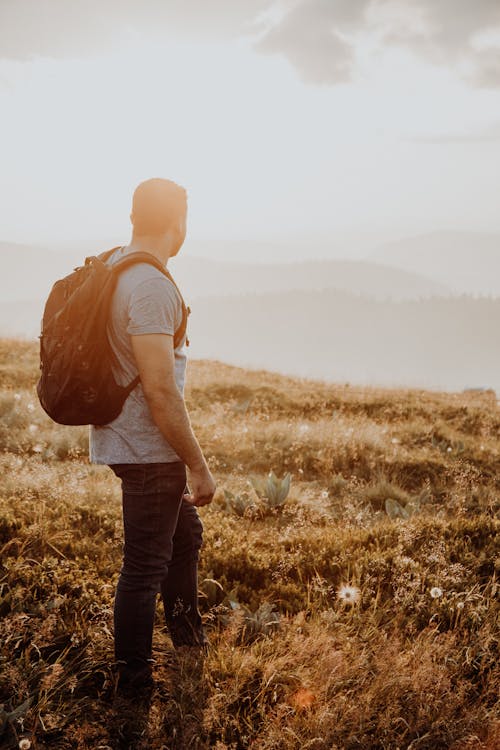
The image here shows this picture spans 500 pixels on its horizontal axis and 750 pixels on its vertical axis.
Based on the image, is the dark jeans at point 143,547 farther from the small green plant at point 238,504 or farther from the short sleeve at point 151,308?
the small green plant at point 238,504

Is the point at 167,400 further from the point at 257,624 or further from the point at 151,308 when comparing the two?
the point at 257,624

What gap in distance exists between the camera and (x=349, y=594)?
3.76 metres

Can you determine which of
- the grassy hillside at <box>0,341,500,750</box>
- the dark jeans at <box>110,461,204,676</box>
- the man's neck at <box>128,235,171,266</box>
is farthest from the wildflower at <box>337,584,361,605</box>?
the man's neck at <box>128,235,171,266</box>

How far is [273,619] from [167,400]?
177 centimetres

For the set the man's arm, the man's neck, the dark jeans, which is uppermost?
the man's neck

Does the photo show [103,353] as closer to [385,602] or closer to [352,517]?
[385,602]

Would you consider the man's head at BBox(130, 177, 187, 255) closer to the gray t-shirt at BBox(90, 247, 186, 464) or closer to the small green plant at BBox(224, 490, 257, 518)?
the gray t-shirt at BBox(90, 247, 186, 464)

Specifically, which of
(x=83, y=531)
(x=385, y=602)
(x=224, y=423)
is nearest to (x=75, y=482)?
(x=83, y=531)

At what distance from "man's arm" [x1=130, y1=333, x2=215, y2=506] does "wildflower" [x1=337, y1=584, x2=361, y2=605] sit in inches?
61.0

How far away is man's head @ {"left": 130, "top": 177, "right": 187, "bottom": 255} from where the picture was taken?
2613 mm

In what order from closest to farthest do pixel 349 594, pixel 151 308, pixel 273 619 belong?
pixel 151 308 < pixel 273 619 < pixel 349 594

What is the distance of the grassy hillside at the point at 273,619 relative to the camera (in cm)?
264

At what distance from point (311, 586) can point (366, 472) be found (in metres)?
3.48

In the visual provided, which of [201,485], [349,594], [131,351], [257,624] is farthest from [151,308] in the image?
[349,594]
